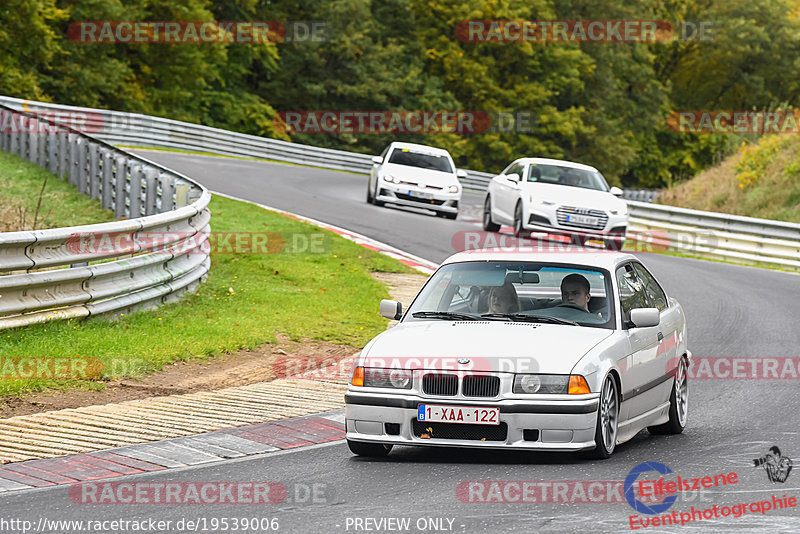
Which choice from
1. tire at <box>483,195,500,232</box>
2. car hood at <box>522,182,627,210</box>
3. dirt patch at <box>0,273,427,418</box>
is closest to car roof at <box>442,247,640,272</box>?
dirt patch at <box>0,273,427,418</box>

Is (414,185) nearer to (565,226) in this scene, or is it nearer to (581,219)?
(565,226)


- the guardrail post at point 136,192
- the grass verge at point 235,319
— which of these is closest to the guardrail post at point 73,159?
the grass verge at point 235,319

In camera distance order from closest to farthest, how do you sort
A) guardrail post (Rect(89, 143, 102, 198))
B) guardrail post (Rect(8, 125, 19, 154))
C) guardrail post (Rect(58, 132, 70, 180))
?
guardrail post (Rect(89, 143, 102, 198)), guardrail post (Rect(58, 132, 70, 180)), guardrail post (Rect(8, 125, 19, 154))

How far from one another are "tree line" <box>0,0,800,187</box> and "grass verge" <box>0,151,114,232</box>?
19792 mm

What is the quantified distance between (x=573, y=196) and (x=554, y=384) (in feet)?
52.1

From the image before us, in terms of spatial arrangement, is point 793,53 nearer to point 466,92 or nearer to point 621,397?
point 466,92

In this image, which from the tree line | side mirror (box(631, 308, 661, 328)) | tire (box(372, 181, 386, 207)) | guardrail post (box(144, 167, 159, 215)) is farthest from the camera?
the tree line

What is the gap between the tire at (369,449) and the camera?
25.9 feet

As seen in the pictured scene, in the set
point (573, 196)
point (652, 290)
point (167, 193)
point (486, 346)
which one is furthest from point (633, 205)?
point (486, 346)

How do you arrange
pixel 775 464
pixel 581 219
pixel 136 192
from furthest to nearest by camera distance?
pixel 581 219 → pixel 136 192 → pixel 775 464

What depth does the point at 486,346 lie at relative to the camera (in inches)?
304

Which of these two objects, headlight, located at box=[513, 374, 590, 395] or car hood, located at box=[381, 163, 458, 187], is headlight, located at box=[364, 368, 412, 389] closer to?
headlight, located at box=[513, 374, 590, 395]

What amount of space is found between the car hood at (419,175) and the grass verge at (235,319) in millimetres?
6695

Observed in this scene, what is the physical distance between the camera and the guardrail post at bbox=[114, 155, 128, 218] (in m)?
18.6
